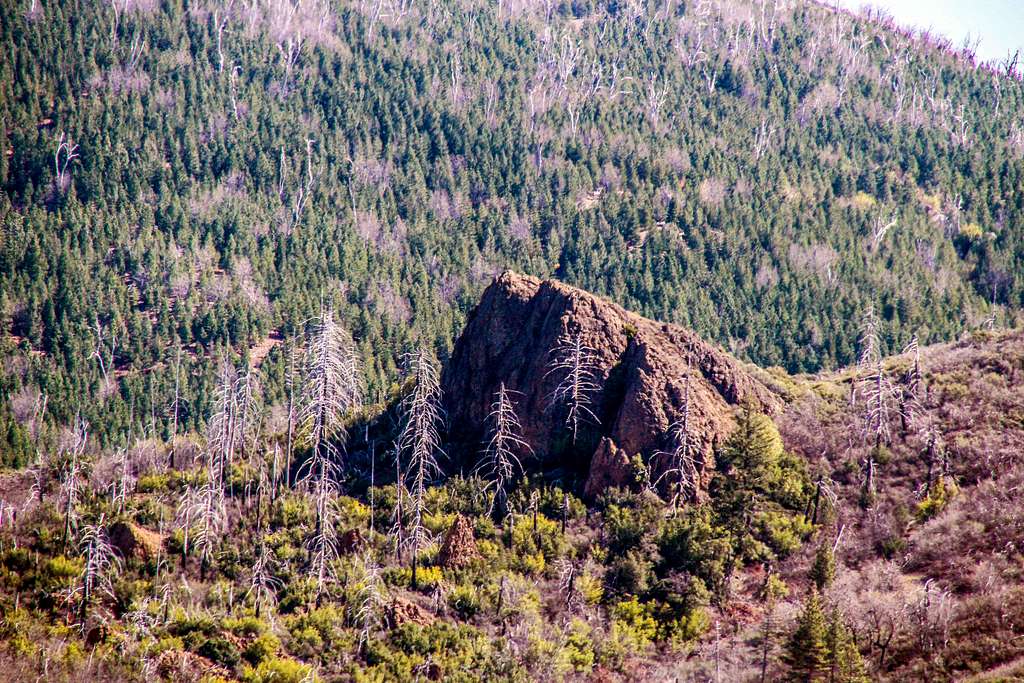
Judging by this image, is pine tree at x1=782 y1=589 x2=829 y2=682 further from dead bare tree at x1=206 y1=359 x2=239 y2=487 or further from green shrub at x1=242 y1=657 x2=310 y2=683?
dead bare tree at x1=206 y1=359 x2=239 y2=487

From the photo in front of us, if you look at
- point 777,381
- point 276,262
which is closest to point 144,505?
point 777,381

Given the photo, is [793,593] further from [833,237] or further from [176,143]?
[176,143]

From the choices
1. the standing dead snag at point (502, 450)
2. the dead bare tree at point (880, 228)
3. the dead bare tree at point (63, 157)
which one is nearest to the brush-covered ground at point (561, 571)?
the standing dead snag at point (502, 450)

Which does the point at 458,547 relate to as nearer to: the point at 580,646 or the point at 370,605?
the point at 370,605

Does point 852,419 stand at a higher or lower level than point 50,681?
higher

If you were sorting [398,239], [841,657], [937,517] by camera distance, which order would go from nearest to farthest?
1. [841,657]
2. [937,517]
3. [398,239]

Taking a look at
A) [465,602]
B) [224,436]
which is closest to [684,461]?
[465,602]
